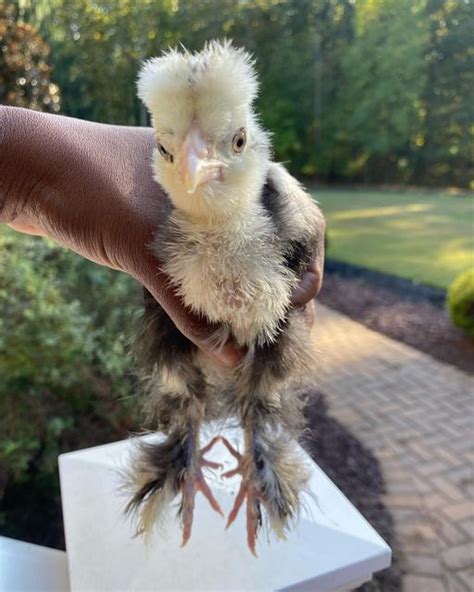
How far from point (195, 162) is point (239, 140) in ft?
0.29

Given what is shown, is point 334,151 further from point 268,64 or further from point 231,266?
point 231,266

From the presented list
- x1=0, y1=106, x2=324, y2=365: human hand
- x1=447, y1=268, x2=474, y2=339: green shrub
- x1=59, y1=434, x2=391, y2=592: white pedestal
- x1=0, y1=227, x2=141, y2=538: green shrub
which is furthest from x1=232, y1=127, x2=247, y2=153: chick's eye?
x1=447, y1=268, x2=474, y2=339: green shrub

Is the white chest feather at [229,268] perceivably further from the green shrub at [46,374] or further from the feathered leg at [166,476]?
the green shrub at [46,374]

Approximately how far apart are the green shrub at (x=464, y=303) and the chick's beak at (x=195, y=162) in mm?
3112

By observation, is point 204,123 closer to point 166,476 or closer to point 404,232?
point 166,476

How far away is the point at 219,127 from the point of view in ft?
1.88

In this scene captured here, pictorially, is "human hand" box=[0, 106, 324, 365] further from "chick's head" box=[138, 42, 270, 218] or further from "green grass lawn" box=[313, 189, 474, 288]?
"green grass lawn" box=[313, 189, 474, 288]

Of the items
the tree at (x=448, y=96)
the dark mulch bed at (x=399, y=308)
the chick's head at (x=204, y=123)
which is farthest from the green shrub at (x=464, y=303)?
the chick's head at (x=204, y=123)

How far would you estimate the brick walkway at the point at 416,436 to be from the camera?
1.69 meters

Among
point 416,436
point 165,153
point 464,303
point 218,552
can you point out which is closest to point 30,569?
point 218,552

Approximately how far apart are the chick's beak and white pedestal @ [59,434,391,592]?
31.1 inches

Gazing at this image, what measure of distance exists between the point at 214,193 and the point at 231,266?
106 millimetres

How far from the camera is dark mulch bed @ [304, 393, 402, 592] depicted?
1642mm

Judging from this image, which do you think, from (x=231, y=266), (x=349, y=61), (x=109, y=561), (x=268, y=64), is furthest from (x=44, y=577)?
(x=349, y=61)
